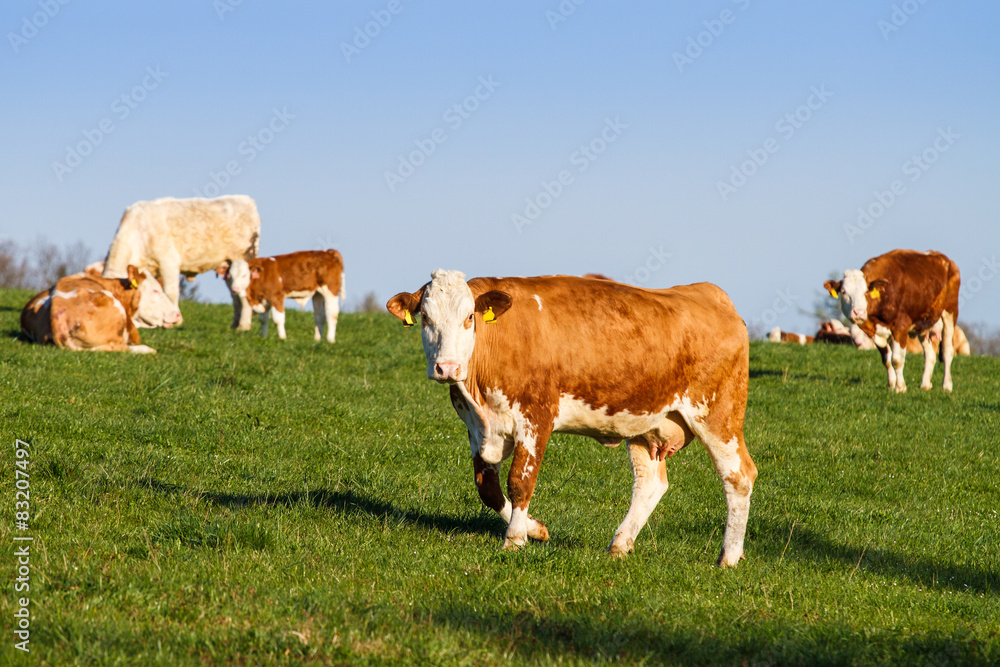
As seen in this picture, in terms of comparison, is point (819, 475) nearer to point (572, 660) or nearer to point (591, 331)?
point (591, 331)

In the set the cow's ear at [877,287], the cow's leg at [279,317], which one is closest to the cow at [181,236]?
the cow's leg at [279,317]

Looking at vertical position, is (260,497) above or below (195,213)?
below

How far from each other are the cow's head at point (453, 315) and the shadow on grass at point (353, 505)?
5.36 ft

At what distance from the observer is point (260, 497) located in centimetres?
772

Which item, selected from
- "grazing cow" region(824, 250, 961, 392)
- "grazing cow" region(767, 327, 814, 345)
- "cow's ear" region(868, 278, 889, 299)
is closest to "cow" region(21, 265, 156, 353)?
"grazing cow" region(824, 250, 961, 392)

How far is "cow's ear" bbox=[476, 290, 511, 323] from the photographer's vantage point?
646cm

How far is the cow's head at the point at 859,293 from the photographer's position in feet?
58.0

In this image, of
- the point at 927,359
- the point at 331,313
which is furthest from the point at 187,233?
the point at 927,359

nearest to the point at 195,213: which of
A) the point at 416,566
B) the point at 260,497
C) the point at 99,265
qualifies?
the point at 99,265

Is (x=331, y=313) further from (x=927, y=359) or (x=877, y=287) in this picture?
(x=927, y=359)

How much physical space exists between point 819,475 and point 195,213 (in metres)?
22.5

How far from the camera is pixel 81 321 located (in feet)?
53.3

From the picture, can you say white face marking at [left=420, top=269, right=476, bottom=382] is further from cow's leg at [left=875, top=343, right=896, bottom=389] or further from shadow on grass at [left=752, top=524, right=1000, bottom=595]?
cow's leg at [left=875, top=343, right=896, bottom=389]

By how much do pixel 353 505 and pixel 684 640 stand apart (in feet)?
12.1
